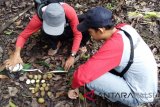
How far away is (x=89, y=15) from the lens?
11.0ft

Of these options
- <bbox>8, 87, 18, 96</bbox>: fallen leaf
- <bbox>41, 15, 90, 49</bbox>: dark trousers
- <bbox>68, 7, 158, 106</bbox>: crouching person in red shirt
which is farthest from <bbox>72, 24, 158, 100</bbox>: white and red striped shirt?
<bbox>41, 15, 90, 49</bbox>: dark trousers

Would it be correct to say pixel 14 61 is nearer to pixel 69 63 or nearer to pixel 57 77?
pixel 57 77

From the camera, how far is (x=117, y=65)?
10.9 feet

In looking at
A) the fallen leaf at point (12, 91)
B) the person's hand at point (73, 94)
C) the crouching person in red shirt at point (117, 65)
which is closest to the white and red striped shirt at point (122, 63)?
the crouching person in red shirt at point (117, 65)

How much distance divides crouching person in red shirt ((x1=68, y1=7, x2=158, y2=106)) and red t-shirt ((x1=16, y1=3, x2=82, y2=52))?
0.65 meters

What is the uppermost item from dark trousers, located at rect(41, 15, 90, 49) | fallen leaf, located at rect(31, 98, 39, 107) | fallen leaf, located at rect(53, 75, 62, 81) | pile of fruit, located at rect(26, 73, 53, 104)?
dark trousers, located at rect(41, 15, 90, 49)

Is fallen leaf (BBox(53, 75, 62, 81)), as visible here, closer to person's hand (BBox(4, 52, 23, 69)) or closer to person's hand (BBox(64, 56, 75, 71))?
person's hand (BBox(64, 56, 75, 71))

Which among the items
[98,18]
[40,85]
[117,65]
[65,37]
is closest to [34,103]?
[40,85]

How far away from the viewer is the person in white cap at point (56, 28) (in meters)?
3.85

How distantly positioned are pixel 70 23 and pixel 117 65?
3.95 ft

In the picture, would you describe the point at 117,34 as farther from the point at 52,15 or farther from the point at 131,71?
the point at 52,15

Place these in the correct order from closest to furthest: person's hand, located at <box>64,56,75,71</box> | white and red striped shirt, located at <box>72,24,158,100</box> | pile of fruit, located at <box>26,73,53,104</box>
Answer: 1. white and red striped shirt, located at <box>72,24,158,100</box>
2. pile of fruit, located at <box>26,73,53,104</box>
3. person's hand, located at <box>64,56,75,71</box>

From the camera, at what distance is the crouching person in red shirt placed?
A: 3262 millimetres

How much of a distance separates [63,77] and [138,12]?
195 centimetres
